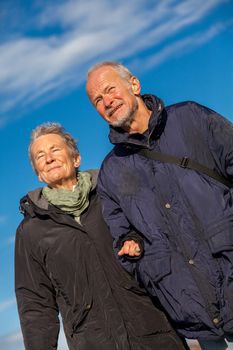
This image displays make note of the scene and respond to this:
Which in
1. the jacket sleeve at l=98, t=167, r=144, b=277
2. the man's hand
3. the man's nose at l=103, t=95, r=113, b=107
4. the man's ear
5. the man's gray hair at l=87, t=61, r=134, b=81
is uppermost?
the man's gray hair at l=87, t=61, r=134, b=81

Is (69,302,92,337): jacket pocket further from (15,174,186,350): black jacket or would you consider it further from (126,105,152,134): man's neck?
(126,105,152,134): man's neck

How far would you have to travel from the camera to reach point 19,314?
6.00 m

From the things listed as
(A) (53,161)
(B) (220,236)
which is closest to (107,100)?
(A) (53,161)

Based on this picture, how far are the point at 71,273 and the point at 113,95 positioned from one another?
5.47ft

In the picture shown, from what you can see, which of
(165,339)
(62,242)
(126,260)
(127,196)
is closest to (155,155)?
(127,196)

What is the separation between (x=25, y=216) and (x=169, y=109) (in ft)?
6.05

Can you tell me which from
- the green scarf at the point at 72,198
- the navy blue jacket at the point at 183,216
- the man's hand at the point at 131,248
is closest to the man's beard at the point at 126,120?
the navy blue jacket at the point at 183,216

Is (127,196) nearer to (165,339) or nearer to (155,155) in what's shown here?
(155,155)

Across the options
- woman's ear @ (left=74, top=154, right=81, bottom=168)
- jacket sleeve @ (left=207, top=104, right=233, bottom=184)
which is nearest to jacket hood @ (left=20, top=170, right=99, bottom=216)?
woman's ear @ (left=74, top=154, right=81, bottom=168)

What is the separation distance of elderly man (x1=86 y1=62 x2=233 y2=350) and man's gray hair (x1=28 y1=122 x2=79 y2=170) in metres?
0.80

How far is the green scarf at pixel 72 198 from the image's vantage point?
18.4 feet

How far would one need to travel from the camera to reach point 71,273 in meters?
5.54

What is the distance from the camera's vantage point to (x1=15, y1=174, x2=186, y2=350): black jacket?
5430 millimetres

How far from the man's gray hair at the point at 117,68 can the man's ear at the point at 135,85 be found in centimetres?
4
